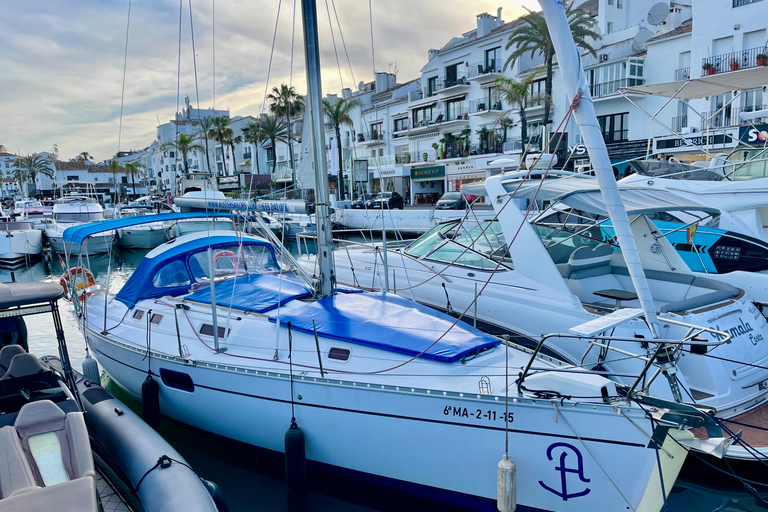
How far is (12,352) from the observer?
5.58m

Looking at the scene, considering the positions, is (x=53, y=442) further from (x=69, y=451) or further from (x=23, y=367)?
(x=23, y=367)

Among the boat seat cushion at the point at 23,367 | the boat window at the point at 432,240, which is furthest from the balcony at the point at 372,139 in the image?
the boat seat cushion at the point at 23,367

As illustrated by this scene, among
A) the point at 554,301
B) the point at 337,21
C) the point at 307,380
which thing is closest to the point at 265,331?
the point at 307,380

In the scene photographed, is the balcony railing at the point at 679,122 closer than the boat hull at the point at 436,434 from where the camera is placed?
No

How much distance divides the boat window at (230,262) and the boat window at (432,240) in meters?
2.71

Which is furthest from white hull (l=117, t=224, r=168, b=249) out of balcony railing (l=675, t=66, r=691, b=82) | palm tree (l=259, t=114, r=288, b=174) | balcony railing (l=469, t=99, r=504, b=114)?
balcony railing (l=675, t=66, r=691, b=82)

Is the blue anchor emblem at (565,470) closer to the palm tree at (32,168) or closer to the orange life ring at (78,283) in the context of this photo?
the orange life ring at (78,283)

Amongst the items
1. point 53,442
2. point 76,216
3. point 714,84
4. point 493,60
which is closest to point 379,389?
point 53,442

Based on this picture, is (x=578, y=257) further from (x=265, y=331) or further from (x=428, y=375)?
(x=265, y=331)

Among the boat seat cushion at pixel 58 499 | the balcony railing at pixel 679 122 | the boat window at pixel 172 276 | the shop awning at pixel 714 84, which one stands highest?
the balcony railing at pixel 679 122

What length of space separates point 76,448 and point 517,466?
11.6 ft

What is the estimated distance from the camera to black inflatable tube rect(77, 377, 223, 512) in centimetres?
418

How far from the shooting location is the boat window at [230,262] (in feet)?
25.4

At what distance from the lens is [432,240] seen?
945 cm
